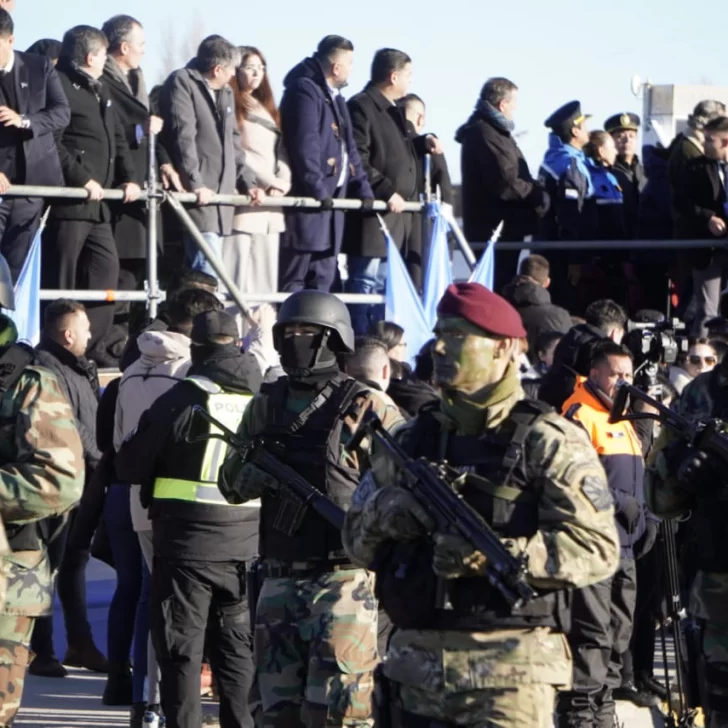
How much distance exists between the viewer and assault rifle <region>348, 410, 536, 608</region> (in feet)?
14.2

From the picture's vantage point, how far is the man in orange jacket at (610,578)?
7.22 m

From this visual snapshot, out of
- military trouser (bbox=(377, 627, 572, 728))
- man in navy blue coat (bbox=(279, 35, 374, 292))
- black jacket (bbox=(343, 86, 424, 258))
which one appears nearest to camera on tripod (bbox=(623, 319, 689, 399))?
man in navy blue coat (bbox=(279, 35, 374, 292))

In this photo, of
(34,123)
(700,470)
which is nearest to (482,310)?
(700,470)

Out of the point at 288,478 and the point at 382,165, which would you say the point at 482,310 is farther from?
the point at 382,165

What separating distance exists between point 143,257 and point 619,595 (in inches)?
160

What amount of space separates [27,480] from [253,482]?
86 cm

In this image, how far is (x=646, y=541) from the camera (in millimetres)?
8156

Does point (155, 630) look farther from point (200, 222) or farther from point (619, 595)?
point (200, 222)

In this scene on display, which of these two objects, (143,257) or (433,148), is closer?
(143,257)

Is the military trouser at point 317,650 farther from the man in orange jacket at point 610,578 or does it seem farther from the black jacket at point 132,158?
the black jacket at point 132,158

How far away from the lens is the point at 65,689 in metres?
8.55

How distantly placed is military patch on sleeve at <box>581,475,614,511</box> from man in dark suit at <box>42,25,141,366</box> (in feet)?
18.9

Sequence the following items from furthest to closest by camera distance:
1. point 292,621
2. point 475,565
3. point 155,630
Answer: point 155,630 → point 292,621 → point 475,565

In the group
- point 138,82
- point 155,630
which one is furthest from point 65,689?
point 138,82
